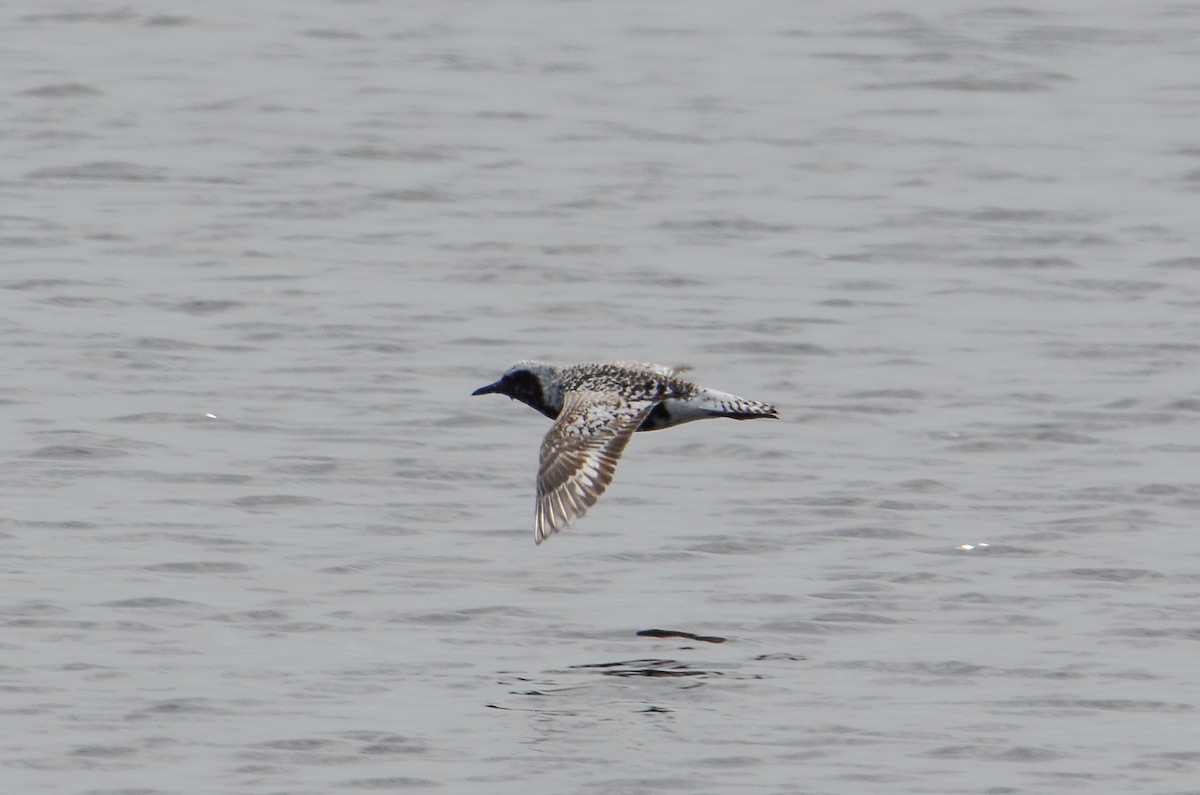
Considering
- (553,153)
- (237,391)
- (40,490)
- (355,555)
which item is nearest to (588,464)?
(355,555)

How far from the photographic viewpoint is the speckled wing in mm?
13117

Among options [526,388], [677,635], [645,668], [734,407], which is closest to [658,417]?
[734,407]

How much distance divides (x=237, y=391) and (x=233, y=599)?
5.26 metres

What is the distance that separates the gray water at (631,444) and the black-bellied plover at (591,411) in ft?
2.88

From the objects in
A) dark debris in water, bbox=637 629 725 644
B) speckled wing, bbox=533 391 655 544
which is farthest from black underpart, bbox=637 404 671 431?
dark debris in water, bbox=637 629 725 644

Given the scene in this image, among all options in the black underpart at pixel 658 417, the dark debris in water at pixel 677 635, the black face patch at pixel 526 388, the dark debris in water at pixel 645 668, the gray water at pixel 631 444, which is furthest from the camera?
the black face patch at pixel 526 388

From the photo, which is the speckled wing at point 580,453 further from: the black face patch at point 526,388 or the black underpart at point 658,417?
the black face patch at point 526,388

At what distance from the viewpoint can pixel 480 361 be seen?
20.0 meters

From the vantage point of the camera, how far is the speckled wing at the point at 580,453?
13.1 m

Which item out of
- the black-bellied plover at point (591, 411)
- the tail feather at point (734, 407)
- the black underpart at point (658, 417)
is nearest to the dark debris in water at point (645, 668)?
the black-bellied plover at point (591, 411)

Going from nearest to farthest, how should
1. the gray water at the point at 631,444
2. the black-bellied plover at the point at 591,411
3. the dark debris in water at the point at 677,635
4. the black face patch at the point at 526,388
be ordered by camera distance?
the gray water at the point at 631,444
the black-bellied plover at the point at 591,411
the dark debris in water at the point at 677,635
the black face patch at the point at 526,388

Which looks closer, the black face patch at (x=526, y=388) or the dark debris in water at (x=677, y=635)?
the dark debris in water at (x=677, y=635)

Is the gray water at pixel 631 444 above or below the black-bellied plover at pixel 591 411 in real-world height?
below

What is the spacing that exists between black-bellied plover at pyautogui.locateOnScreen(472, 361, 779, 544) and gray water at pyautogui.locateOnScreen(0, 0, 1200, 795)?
0.88 meters
